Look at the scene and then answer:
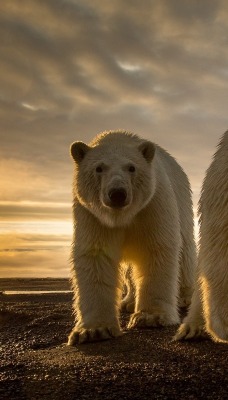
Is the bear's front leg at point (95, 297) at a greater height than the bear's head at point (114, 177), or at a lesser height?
lesser

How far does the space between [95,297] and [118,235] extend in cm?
66

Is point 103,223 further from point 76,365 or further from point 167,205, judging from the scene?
point 76,365

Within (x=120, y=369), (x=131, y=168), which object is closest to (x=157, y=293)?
(x=131, y=168)

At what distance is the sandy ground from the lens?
3.33m

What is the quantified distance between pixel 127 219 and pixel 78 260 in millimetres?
591

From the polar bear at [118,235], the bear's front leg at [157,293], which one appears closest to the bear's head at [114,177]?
the polar bear at [118,235]

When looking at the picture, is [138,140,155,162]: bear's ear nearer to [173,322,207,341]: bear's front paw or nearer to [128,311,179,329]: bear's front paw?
[128,311,179,329]: bear's front paw

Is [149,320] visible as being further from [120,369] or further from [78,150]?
[120,369]

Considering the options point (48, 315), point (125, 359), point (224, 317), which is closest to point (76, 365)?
point (125, 359)

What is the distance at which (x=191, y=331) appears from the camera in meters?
4.64

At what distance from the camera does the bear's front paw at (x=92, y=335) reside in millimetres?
5309

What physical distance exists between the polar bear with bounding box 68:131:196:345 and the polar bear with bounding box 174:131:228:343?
1328 millimetres

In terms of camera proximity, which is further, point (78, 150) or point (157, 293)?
point (78, 150)

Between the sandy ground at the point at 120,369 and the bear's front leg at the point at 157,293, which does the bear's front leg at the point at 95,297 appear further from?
the bear's front leg at the point at 157,293
